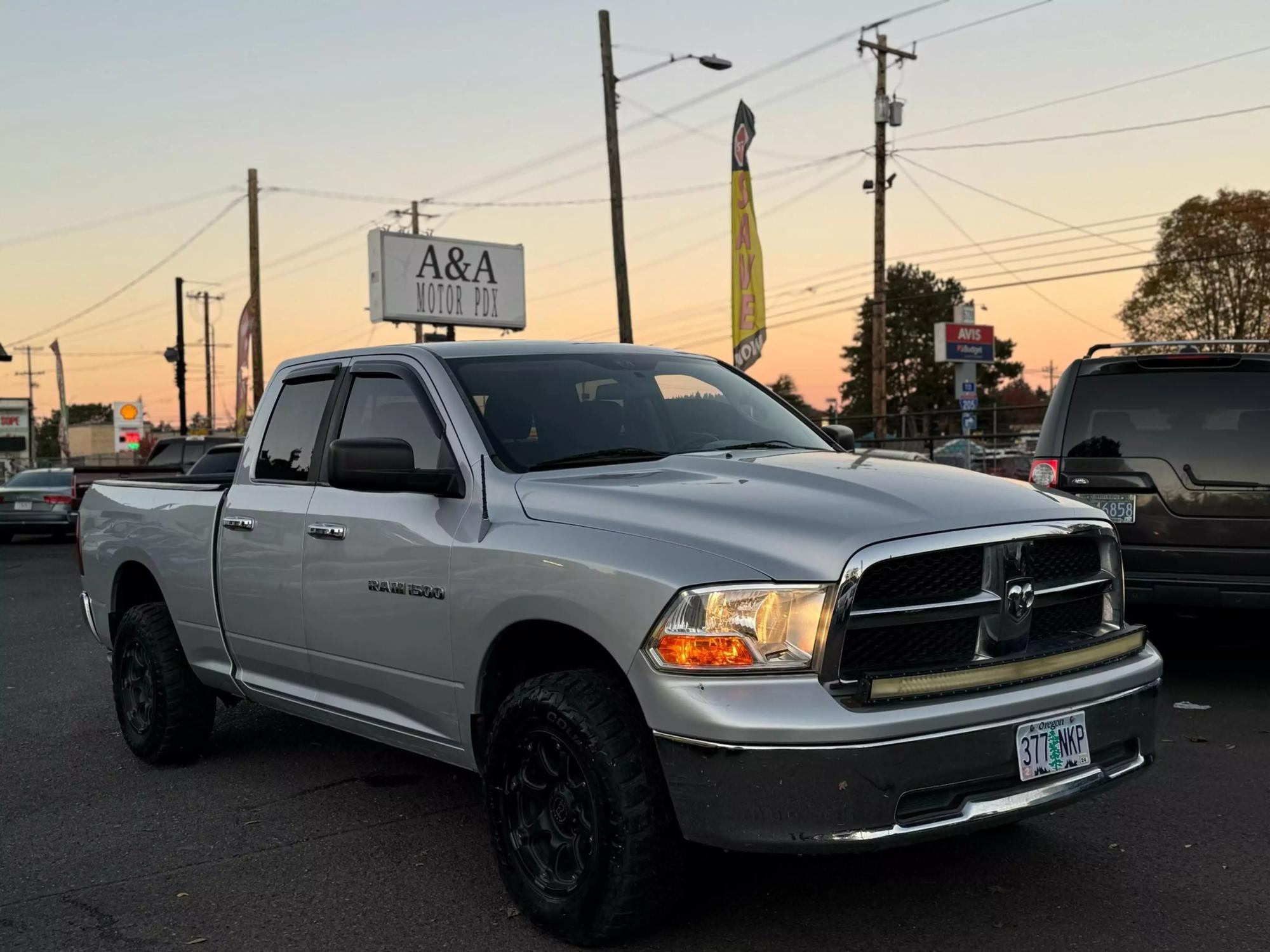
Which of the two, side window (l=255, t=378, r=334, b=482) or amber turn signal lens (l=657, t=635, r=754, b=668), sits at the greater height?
side window (l=255, t=378, r=334, b=482)

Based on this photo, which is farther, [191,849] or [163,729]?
[163,729]

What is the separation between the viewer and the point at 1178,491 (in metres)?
7.06

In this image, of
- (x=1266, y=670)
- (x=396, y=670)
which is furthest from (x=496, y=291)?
(x=396, y=670)

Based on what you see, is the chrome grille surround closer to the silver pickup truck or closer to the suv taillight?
the silver pickup truck

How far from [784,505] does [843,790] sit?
2.77ft

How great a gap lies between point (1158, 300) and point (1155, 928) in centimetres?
5960

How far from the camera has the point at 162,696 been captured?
594cm

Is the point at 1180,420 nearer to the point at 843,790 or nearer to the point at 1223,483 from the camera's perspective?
the point at 1223,483

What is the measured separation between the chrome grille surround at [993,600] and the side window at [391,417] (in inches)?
69.3

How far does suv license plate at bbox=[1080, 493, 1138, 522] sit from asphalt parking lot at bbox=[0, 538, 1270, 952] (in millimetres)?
1231

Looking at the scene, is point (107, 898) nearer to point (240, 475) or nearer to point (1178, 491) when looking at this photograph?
point (240, 475)

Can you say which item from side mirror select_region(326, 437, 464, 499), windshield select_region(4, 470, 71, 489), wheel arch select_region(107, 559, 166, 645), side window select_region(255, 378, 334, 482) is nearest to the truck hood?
side mirror select_region(326, 437, 464, 499)

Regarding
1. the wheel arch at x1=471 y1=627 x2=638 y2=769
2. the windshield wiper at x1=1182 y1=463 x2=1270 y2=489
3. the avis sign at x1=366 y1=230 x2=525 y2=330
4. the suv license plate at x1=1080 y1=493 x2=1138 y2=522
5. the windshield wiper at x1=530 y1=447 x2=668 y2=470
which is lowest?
the wheel arch at x1=471 y1=627 x2=638 y2=769

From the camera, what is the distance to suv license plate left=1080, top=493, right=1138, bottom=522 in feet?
23.6
